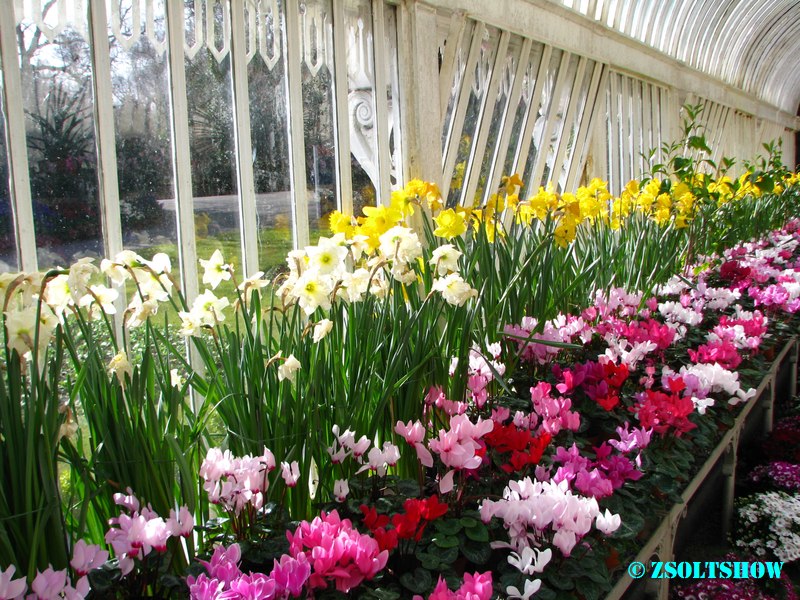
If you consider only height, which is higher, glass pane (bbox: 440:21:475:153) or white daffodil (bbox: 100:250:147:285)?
glass pane (bbox: 440:21:475:153)

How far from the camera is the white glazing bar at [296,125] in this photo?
2.91m

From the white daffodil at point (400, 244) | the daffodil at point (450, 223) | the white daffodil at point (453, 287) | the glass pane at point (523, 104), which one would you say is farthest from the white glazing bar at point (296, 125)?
the glass pane at point (523, 104)

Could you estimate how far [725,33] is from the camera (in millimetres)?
10461

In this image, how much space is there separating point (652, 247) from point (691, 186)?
71 centimetres

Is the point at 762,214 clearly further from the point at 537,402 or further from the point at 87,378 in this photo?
the point at 87,378

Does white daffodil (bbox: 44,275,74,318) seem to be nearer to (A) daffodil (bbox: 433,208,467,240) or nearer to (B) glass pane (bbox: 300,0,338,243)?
(A) daffodil (bbox: 433,208,467,240)

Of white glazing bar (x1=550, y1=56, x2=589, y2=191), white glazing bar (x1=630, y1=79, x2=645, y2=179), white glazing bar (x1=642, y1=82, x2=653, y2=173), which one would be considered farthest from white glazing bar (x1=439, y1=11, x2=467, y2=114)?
white glazing bar (x1=642, y1=82, x2=653, y2=173)

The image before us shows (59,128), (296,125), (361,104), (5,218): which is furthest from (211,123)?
(361,104)

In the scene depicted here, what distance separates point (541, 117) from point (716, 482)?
3.44m

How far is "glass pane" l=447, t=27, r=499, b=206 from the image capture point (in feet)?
14.0

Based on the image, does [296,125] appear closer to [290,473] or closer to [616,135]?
[290,473]

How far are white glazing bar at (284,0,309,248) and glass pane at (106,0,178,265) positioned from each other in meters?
0.59

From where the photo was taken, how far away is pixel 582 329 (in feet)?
8.39

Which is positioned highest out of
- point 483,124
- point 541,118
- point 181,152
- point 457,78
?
point 457,78
